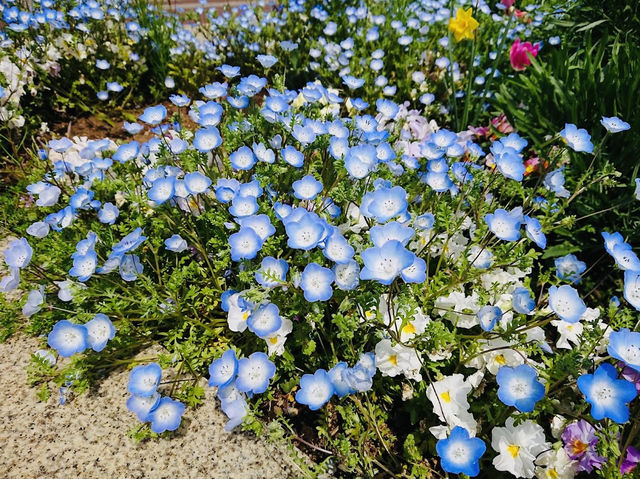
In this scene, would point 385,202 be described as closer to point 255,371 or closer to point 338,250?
point 338,250

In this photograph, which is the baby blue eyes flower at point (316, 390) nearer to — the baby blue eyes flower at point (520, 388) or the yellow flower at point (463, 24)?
the baby blue eyes flower at point (520, 388)

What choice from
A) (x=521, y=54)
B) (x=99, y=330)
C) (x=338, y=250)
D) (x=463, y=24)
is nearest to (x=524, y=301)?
(x=338, y=250)

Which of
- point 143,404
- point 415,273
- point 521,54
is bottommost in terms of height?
point 143,404

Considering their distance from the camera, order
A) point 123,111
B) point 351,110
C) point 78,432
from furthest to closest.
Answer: point 123,111, point 351,110, point 78,432

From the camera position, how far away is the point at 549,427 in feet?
5.43

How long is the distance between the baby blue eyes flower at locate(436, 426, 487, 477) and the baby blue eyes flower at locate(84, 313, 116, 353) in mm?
1178

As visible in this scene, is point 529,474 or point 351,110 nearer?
point 529,474

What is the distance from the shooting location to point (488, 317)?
1.53m

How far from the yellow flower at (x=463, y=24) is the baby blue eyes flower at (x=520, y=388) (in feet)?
6.88

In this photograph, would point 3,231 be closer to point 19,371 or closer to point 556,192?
point 19,371

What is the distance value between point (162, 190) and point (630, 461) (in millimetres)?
1865

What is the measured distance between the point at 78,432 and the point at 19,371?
1.35 ft

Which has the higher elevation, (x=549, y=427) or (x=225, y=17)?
(x=225, y=17)

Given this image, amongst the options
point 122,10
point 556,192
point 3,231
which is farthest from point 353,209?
point 122,10
